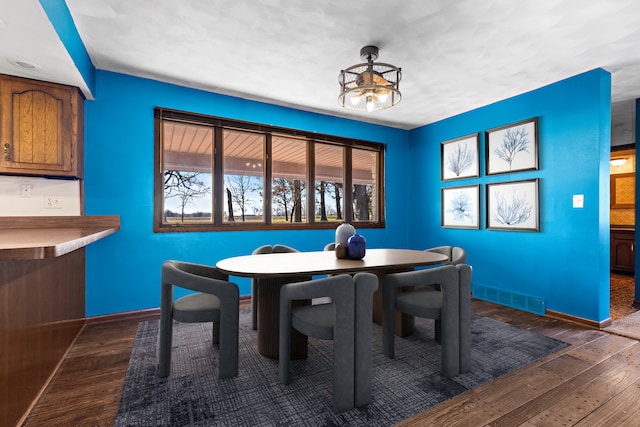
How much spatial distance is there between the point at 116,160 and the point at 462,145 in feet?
14.9

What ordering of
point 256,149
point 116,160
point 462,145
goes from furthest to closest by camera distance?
point 462,145
point 256,149
point 116,160

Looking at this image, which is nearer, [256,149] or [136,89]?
[136,89]

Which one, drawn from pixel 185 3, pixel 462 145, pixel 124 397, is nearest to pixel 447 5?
pixel 185 3

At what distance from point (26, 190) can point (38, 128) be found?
1.96ft

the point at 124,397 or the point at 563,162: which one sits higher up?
the point at 563,162

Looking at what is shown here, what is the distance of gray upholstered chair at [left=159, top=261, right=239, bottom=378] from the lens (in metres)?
1.97

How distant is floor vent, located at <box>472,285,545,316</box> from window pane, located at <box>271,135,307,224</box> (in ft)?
8.81

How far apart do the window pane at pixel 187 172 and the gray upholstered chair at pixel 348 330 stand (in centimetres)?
238

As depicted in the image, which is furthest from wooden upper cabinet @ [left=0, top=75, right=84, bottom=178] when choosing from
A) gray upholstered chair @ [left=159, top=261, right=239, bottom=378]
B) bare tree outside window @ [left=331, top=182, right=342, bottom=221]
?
bare tree outside window @ [left=331, top=182, right=342, bottom=221]

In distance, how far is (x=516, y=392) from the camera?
192 centimetres

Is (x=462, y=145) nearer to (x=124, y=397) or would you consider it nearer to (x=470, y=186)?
(x=470, y=186)

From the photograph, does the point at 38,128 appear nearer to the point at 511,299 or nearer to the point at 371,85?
the point at 371,85

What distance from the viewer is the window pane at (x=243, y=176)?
392cm

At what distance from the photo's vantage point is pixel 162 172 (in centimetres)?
350
